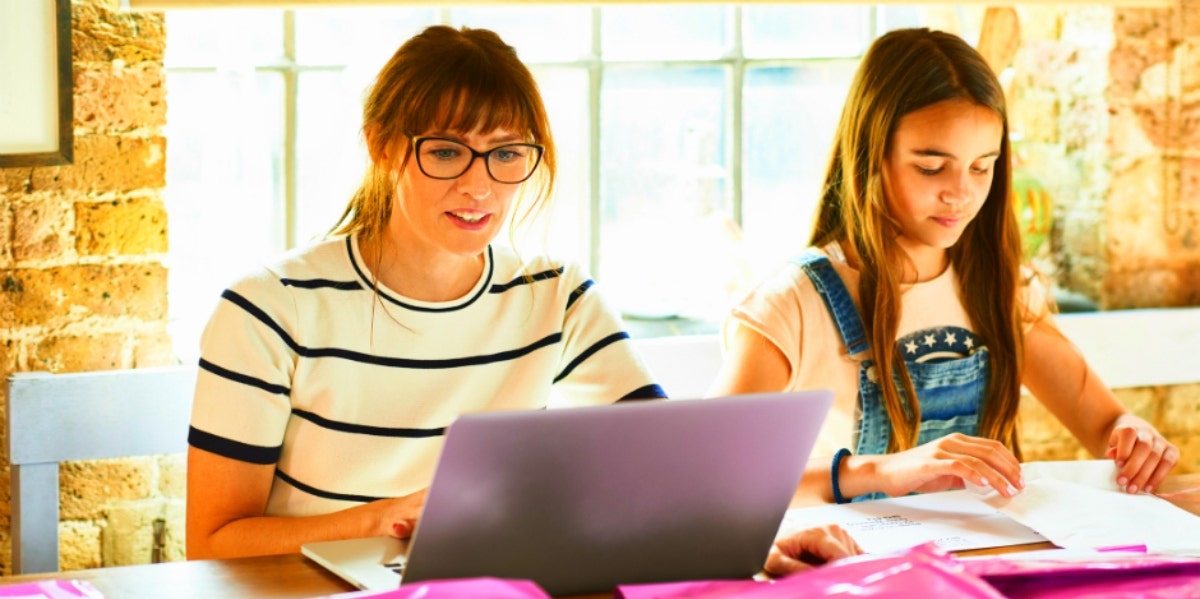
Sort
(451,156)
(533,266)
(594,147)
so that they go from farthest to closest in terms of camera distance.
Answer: (594,147), (533,266), (451,156)

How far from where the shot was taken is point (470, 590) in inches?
38.5

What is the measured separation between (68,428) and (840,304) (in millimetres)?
1164

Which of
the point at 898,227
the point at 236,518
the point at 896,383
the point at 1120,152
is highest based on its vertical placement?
the point at 1120,152

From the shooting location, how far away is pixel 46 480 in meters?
1.93

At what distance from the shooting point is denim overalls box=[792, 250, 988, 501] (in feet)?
6.11

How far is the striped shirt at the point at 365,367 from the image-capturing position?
1.55m

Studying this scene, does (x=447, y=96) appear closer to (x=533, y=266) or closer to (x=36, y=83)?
(x=533, y=266)

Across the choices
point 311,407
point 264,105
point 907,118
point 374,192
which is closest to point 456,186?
point 374,192

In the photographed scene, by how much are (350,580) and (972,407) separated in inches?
42.1

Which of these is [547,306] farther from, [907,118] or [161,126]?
[161,126]

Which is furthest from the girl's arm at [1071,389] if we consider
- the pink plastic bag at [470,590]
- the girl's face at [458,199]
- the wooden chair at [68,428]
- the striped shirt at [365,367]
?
the wooden chair at [68,428]

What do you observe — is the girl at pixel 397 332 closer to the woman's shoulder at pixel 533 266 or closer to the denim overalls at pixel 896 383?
the woman's shoulder at pixel 533 266

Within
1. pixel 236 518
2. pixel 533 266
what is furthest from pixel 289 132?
pixel 236 518

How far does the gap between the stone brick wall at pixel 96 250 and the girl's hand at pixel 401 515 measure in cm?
88
